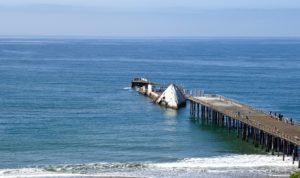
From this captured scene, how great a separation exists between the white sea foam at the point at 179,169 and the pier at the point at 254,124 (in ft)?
6.01

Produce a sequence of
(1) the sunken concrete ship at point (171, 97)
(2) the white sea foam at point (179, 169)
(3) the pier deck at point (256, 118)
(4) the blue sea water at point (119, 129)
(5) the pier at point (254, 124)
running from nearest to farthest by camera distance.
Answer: (2) the white sea foam at point (179, 169) → (4) the blue sea water at point (119, 129) → (5) the pier at point (254, 124) → (3) the pier deck at point (256, 118) → (1) the sunken concrete ship at point (171, 97)

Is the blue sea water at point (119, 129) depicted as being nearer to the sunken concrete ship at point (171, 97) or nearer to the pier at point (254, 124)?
the pier at point (254, 124)

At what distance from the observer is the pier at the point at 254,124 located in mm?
56250

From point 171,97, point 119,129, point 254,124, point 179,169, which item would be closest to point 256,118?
point 254,124

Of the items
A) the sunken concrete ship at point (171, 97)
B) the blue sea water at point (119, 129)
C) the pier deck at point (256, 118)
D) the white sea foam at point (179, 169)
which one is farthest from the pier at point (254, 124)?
the sunken concrete ship at point (171, 97)

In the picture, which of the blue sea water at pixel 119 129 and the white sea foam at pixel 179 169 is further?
the blue sea water at pixel 119 129

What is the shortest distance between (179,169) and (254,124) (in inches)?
529

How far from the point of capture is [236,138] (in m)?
66.1

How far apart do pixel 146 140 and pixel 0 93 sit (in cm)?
4180

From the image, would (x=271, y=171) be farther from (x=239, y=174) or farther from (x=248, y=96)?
(x=248, y=96)

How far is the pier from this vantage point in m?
56.2

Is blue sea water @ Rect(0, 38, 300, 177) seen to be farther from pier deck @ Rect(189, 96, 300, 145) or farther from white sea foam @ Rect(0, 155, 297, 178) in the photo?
pier deck @ Rect(189, 96, 300, 145)

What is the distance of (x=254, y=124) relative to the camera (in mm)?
61625

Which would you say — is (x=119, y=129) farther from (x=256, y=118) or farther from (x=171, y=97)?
(x=171, y=97)
